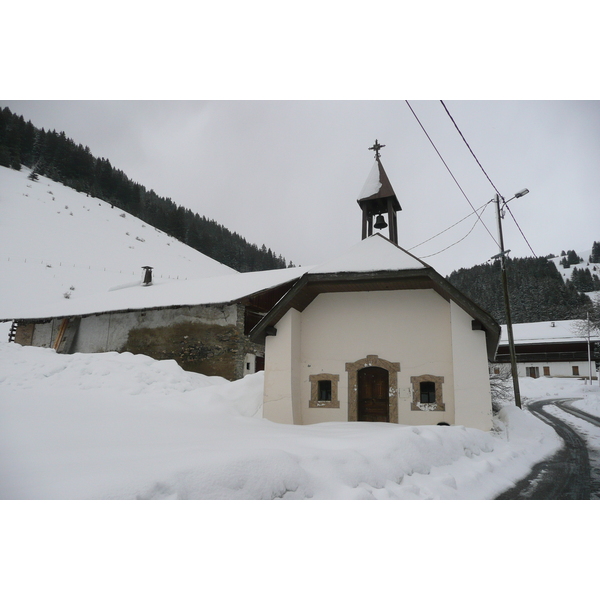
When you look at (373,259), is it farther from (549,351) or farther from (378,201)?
(549,351)

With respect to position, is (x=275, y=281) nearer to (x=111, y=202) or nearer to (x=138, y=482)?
(x=111, y=202)

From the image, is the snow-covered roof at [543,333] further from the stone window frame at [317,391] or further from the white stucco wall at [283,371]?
the white stucco wall at [283,371]

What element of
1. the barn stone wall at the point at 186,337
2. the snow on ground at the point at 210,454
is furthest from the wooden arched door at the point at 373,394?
the barn stone wall at the point at 186,337

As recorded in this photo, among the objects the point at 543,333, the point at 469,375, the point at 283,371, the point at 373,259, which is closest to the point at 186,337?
the point at 283,371

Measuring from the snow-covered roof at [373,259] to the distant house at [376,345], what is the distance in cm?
2

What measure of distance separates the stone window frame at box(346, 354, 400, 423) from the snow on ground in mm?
809

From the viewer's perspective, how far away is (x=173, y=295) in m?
19.0

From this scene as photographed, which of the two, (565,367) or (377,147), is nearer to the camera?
(377,147)

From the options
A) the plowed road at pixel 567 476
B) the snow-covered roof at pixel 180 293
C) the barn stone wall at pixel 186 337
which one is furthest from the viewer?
the barn stone wall at pixel 186 337

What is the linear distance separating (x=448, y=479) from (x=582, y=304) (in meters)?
10.2

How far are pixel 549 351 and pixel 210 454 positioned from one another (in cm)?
4295

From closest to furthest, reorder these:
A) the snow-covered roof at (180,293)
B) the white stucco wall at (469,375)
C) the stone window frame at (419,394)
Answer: the white stucco wall at (469,375) < the stone window frame at (419,394) < the snow-covered roof at (180,293)

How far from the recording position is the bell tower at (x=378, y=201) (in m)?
11.3

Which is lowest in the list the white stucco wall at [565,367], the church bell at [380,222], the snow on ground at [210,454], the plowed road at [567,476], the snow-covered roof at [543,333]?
the plowed road at [567,476]
